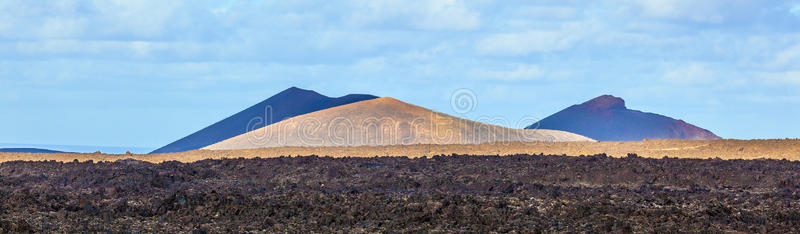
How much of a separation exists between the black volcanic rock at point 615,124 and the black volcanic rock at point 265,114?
72.7 feet

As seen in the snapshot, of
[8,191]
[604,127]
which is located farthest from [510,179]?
[604,127]

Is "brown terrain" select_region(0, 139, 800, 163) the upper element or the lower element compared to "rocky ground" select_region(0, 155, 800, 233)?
upper

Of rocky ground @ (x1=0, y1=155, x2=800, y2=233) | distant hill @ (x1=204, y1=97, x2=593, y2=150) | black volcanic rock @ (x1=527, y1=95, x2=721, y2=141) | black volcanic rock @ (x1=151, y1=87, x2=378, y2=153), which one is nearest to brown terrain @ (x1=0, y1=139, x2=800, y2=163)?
rocky ground @ (x1=0, y1=155, x2=800, y2=233)

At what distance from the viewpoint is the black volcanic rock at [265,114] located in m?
60.5

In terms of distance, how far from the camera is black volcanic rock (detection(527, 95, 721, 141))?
82500mm

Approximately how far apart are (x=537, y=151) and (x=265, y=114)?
3772 cm

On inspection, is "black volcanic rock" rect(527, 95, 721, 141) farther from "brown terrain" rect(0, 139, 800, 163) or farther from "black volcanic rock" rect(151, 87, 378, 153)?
"brown terrain" rect(0, 139, 800, 163)

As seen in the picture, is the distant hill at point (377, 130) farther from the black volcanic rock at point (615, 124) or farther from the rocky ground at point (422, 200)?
the black volcanic rock at point (615, 124)

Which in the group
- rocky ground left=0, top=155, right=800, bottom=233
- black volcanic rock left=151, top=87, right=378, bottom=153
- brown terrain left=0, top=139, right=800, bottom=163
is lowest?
rocky ground left=0, top=155, right=800, bottom=233

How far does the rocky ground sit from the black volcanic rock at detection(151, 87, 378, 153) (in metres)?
38.3

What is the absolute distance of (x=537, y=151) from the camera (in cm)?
3117

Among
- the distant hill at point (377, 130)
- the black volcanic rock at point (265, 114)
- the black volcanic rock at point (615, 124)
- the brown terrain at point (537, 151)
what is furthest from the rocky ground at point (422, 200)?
the black volcanic rock at point (615, 124)

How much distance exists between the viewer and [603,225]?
12250mm

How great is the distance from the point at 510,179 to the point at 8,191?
10743 millimetres
